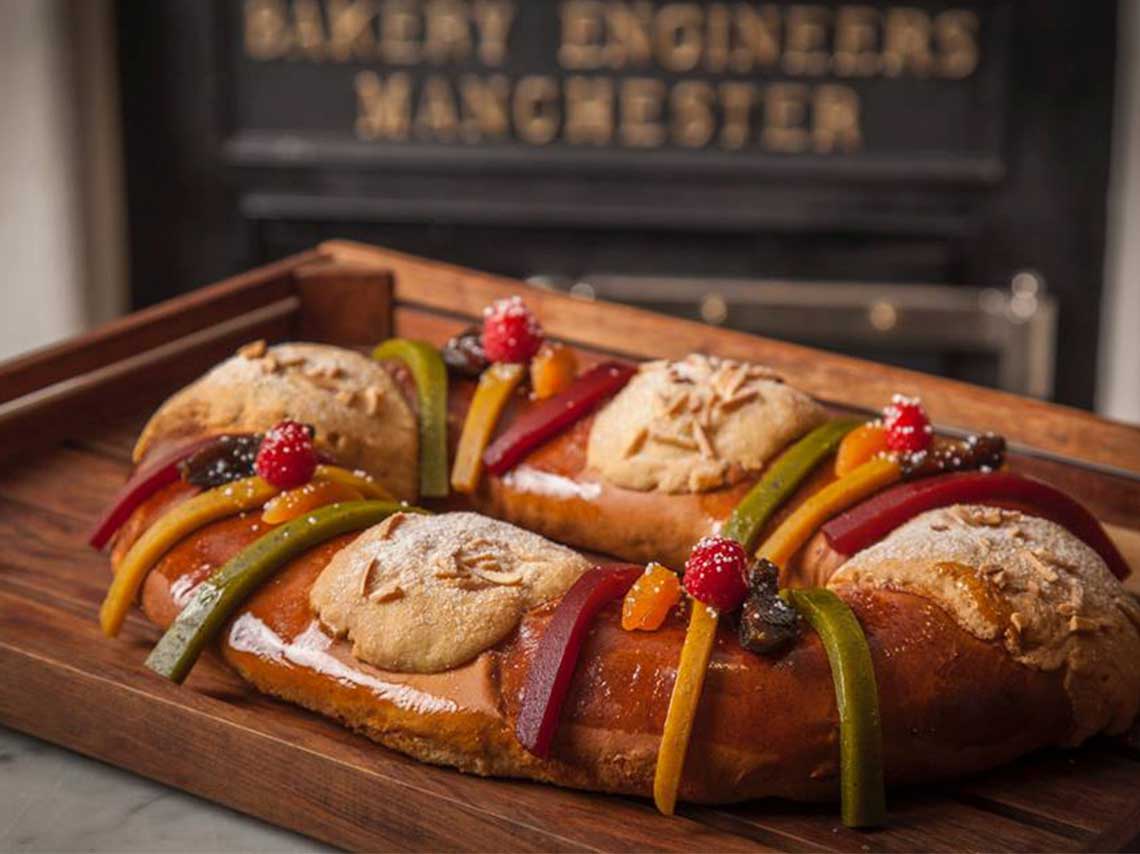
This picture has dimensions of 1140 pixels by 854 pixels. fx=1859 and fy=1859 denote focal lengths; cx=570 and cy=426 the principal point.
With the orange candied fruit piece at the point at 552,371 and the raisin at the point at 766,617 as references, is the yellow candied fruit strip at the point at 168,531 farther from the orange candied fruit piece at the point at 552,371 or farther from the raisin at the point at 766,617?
the raisin at the point at 766,617

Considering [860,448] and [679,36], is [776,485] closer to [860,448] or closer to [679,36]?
[860,448]

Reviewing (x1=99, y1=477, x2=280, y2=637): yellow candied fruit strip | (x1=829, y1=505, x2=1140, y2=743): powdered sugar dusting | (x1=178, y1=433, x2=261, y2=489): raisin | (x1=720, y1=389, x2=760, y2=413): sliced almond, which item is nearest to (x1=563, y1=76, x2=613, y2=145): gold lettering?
(x1=720, y1=389, x2=760, y2=413): sliced almond

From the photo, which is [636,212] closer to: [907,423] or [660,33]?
[660,33]

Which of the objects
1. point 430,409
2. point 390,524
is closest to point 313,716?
point 390,524

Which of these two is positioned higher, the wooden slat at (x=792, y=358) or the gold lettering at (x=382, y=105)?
the gold lettering at (x=382, y=105)

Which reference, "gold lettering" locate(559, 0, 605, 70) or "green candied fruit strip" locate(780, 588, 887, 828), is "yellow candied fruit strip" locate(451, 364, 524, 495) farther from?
"gold lettering" locate(559, 0, 605, 70)

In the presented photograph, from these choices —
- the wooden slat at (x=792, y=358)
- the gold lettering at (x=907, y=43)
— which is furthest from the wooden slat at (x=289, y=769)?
the gold lettering at (x=907, y=43)
